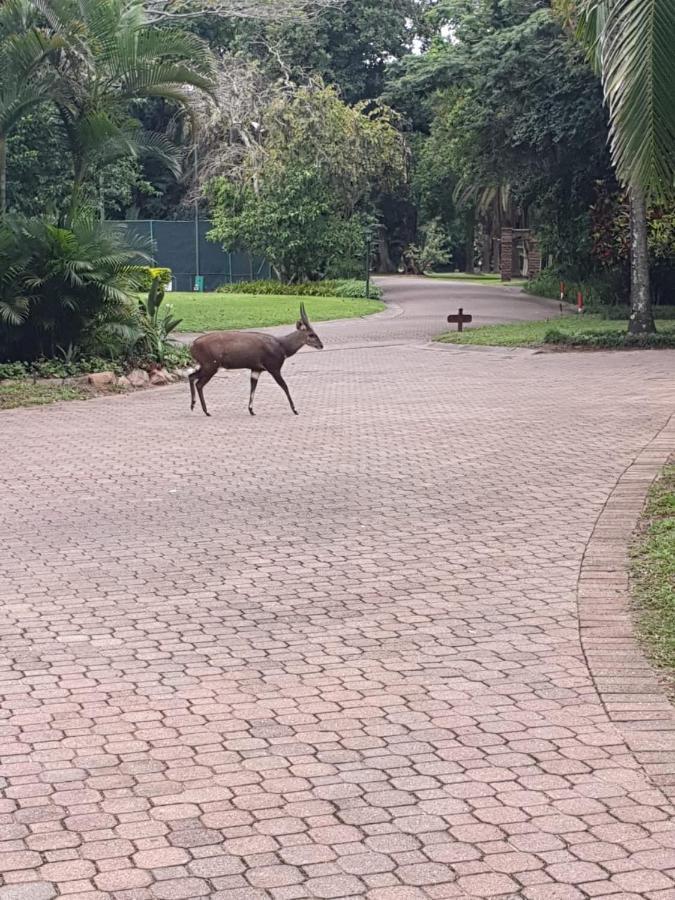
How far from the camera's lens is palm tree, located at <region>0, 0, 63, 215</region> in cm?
1870

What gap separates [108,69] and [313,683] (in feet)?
50.3

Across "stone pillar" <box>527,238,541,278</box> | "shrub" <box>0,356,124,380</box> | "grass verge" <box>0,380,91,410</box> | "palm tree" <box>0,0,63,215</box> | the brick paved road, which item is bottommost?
the brick paved road

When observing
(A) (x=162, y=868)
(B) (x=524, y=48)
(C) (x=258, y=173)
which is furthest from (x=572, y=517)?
(C) (x=258, y=173)

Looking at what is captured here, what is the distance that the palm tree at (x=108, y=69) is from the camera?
19078mm

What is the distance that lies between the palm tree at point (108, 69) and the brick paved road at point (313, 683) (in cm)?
818

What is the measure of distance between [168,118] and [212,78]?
31.0 m

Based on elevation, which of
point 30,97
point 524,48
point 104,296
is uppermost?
point 524,48

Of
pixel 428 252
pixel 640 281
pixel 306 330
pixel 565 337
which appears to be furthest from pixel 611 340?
pixel 428 252

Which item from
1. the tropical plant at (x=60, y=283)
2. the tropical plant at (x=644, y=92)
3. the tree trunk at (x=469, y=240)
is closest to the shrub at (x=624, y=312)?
the tropical plant at (x=60, y=283)

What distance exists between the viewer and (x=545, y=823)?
4496 millimetres

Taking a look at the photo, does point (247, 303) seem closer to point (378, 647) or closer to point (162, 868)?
point (378, 647)

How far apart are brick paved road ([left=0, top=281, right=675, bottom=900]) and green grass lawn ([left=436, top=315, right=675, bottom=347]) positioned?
12.0 m

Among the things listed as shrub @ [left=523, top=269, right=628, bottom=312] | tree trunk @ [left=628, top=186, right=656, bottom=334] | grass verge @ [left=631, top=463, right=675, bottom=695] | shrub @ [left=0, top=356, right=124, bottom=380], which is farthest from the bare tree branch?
grass verge @ [left=631, top=463, right=675, bottom=695]

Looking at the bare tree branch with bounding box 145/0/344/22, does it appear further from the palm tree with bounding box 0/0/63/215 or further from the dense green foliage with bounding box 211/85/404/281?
the palm tree with bounding box 0/0/63/215
